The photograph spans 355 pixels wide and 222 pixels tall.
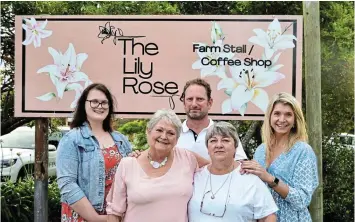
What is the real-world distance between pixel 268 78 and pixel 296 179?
188cm

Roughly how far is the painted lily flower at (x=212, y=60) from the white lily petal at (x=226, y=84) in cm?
5

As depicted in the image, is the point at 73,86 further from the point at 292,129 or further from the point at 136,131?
the point at 136,131

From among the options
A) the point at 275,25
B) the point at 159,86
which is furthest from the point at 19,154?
the point at 275,25

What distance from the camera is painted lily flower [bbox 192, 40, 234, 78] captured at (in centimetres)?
486

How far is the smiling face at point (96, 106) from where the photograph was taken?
343 cm

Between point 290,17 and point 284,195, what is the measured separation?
7.47 ft

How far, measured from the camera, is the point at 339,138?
730cm

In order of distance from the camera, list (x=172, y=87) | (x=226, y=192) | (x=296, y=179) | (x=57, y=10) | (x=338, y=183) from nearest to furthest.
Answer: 1. (x=226, y=192)
2. (x=296, y=179)
3. (x=172, y=87)
4. (x=57, y=10)
5. (x=338, y=183)

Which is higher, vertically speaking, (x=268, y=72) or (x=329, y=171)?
(x=268, y=72)

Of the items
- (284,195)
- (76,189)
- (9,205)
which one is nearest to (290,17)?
(284,195)

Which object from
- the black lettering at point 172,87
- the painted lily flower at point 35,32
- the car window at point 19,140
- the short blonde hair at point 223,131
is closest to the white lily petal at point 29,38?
the painted lily flower at point 35,32

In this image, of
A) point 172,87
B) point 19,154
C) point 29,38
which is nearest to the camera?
point 172,87

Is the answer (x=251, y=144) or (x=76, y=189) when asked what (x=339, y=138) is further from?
(x=76, y=189)

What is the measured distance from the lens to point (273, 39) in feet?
15.8
